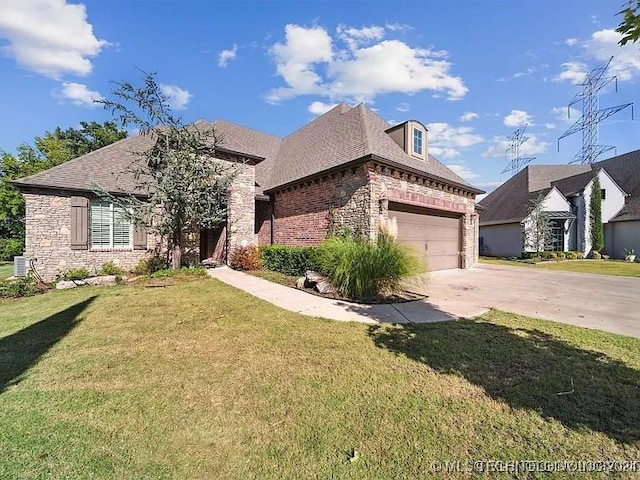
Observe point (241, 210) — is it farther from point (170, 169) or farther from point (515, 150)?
point (515, 150)

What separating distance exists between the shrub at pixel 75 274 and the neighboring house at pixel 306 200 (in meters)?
0.27

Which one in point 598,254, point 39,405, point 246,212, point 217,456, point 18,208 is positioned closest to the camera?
point 217,456

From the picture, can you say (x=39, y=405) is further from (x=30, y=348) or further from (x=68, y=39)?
(x=68, y=39)

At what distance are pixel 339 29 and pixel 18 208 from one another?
2187cm

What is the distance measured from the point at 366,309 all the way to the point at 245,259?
6823 mm

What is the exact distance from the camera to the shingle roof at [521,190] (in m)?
23.9

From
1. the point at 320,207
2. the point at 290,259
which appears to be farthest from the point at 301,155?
the point at 290,259

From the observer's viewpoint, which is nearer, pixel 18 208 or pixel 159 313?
pixel 159 313

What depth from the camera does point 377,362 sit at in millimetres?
3531

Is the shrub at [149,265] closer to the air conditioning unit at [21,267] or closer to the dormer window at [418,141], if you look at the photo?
the air conditioning unit at [21,267]

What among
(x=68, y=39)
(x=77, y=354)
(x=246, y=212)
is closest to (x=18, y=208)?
(x=68, y=39)

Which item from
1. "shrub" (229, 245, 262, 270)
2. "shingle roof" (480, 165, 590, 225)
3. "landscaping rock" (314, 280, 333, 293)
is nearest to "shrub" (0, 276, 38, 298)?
"shrub" (229, 245, 262, 270)

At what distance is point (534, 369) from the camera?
3334mm

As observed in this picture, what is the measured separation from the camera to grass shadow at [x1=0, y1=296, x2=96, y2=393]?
11.2 ft
